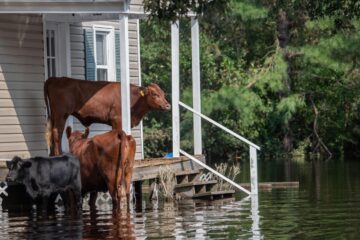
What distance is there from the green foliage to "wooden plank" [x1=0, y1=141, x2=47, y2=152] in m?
22.1

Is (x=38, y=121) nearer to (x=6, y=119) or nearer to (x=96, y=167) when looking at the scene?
(x=6, y=119)

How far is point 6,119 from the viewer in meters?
25.7

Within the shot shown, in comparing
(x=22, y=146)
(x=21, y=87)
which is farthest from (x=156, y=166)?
(x=21, y=87)

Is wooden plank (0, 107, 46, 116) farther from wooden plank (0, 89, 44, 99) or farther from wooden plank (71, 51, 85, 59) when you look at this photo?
wooden plank (71, 51, 85, 59)

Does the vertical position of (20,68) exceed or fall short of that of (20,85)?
it exceeds it

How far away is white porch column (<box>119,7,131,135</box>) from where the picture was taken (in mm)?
24375

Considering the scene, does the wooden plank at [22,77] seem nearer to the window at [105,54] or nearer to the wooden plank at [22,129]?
the wooden plank at [22,129]

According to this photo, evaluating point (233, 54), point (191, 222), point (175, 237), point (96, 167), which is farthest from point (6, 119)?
point (233, 54)

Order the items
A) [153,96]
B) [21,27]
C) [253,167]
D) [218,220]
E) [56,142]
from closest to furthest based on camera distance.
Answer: [218,220]
[56,142]
[153,96]
[21,27]
[253,167]

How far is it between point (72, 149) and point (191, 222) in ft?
16.2

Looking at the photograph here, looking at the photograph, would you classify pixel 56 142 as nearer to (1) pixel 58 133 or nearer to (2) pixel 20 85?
(1) pixel 58 133

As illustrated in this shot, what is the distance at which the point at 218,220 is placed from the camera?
806 inches

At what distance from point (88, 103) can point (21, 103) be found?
4.91ft

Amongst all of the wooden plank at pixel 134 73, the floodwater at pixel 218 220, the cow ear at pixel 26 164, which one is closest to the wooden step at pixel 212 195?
the floodwater at pixel 218 220
